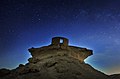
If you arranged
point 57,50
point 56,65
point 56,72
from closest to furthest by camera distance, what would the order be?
point 56,72 < point 56,65 < point 57,50

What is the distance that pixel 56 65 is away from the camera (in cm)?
3306

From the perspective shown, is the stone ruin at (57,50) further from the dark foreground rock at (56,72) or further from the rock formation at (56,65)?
the dark foreground rock at (56,72)

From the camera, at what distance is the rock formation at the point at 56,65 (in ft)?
98.4

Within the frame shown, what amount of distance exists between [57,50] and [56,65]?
217 inches

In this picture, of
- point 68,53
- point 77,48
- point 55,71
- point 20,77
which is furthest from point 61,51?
point 20,77

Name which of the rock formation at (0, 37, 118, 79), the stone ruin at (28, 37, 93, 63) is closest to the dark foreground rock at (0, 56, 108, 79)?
the rock formation at (0, 37, 118, 79)

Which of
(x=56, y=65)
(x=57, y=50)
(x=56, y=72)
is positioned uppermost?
(x=57, y=50)

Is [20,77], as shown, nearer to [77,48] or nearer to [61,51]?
[61,51]

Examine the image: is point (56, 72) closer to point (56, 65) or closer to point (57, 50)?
point (56, 65)

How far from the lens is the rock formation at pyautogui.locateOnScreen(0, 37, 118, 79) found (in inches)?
1180

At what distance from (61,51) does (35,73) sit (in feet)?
30.1

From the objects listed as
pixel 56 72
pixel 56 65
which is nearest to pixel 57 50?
pixel 56 65

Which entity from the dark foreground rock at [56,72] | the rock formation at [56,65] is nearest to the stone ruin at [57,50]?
the rock formation at [56,65]

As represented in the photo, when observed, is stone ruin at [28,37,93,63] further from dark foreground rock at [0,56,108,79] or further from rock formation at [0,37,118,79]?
dark foreground rock at [0,56,108,79]
